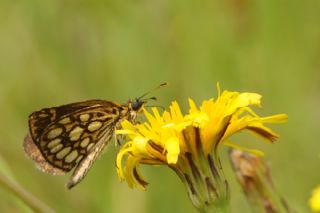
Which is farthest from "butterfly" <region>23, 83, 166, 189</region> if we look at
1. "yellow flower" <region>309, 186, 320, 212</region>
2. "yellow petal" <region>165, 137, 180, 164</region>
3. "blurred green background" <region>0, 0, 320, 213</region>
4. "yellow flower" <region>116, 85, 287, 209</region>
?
"yellow flower" <region>309, 186, 320, 212</region>

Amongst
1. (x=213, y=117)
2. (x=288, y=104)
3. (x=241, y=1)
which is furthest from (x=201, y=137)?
(x=241, y=1)

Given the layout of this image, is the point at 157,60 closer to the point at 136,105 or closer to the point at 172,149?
the point at 136,105

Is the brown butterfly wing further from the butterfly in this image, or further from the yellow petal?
the yellow petal

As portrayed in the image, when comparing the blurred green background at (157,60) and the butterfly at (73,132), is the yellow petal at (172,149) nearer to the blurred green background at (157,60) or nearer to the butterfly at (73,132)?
the butterfly at (73,132)

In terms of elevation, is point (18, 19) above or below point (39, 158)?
above

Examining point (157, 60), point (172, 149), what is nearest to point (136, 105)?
point (172, 149)

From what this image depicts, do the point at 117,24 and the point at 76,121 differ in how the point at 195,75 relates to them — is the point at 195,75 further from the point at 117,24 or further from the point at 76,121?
the point at 76,121
